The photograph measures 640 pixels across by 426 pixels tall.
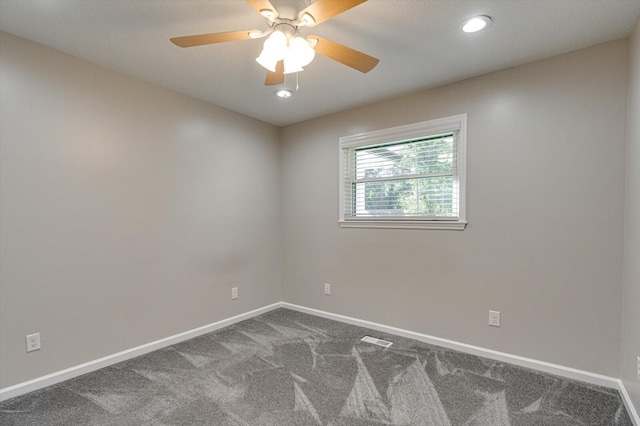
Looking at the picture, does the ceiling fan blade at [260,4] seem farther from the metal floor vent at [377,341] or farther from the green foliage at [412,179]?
the metal floor vent at [377,341]

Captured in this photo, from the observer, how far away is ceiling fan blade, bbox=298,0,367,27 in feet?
4.64

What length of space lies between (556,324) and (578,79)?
1794 mm

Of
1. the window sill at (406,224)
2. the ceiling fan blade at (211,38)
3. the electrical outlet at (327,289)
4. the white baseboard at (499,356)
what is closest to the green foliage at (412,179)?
the window sill at (406,224)

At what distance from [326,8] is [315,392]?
7.47ft

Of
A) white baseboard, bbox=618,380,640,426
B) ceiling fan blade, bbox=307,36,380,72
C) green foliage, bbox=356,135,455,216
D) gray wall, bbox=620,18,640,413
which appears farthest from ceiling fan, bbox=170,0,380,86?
white baseboard, bbox=618,380,640,426

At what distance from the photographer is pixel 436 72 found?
2648 millimetres

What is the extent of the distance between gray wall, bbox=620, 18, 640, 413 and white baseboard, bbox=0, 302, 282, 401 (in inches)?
129

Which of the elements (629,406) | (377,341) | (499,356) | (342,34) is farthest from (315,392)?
(342,34)

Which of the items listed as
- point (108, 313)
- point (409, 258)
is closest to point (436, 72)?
point (409, 258)

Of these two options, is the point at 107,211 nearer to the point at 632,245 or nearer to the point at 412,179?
the point at 412,179

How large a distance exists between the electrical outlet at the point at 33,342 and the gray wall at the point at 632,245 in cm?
377

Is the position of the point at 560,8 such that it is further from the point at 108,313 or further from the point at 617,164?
the point at 108,313

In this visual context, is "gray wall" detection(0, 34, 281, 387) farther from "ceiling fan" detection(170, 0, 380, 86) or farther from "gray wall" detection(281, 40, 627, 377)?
"gray wall" detection(281, 40, 627, 377)

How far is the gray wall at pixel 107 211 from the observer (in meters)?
2.16
